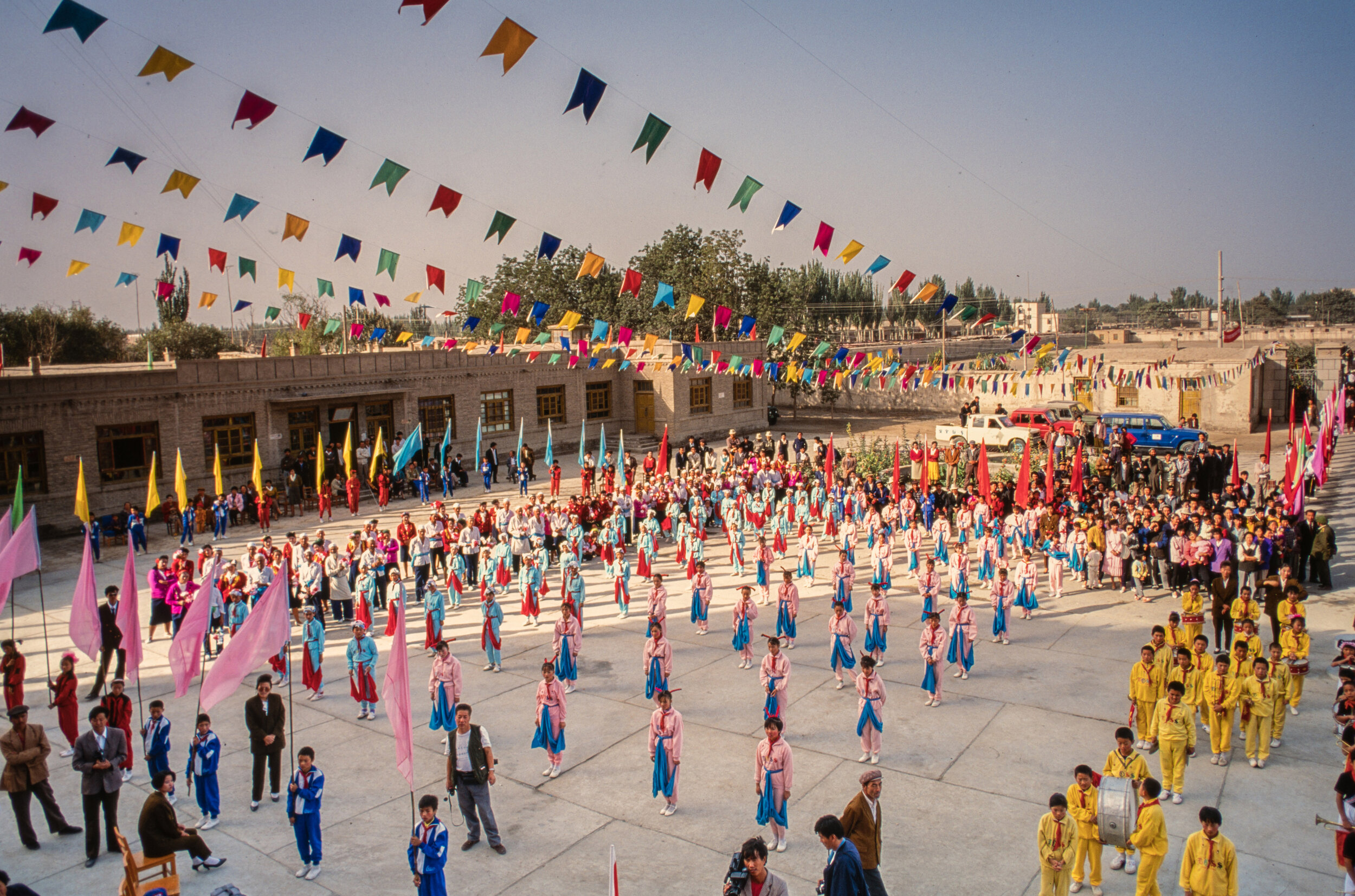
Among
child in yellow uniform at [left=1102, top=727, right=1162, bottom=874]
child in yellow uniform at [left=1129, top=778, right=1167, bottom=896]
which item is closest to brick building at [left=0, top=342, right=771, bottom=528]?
child in yellow uniform at [left=1102, top=727, right=1162, bottom=874]

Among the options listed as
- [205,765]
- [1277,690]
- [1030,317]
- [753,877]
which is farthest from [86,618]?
[1030,317]

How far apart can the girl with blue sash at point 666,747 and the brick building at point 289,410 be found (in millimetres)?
18726

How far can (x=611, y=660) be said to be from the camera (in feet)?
43.1

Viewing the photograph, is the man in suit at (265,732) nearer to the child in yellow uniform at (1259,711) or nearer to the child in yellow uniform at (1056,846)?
the child in yellow uniform at (1056,846)

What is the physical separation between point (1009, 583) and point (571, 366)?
78.3ft

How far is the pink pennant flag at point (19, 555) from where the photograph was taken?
10.9 metres

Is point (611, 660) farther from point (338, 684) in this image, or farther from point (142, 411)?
point (142, 411)

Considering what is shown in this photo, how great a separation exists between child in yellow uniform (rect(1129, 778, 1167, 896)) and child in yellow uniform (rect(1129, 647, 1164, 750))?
121 inches

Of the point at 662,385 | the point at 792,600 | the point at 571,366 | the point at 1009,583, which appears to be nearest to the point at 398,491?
the point at 571,366

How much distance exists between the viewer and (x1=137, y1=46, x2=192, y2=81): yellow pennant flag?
957 cm

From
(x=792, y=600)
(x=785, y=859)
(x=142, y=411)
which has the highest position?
(x=142, y=411)

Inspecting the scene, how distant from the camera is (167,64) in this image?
381 inches

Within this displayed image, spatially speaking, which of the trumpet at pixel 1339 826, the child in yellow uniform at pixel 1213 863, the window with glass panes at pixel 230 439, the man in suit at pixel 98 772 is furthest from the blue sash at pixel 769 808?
the window with glass panes at pixel 230 439

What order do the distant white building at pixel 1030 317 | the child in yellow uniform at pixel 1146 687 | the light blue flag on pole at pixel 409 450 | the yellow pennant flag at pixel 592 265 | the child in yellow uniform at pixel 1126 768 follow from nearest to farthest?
the child in yellow uniform at pixel 1126 768, the child in yellow uniform at pixel 1146 687, the yellow pennant flag at pixel 592 265, the light blue flag on pole at pixel 409 450, the distant white building at pixel 1030 317
